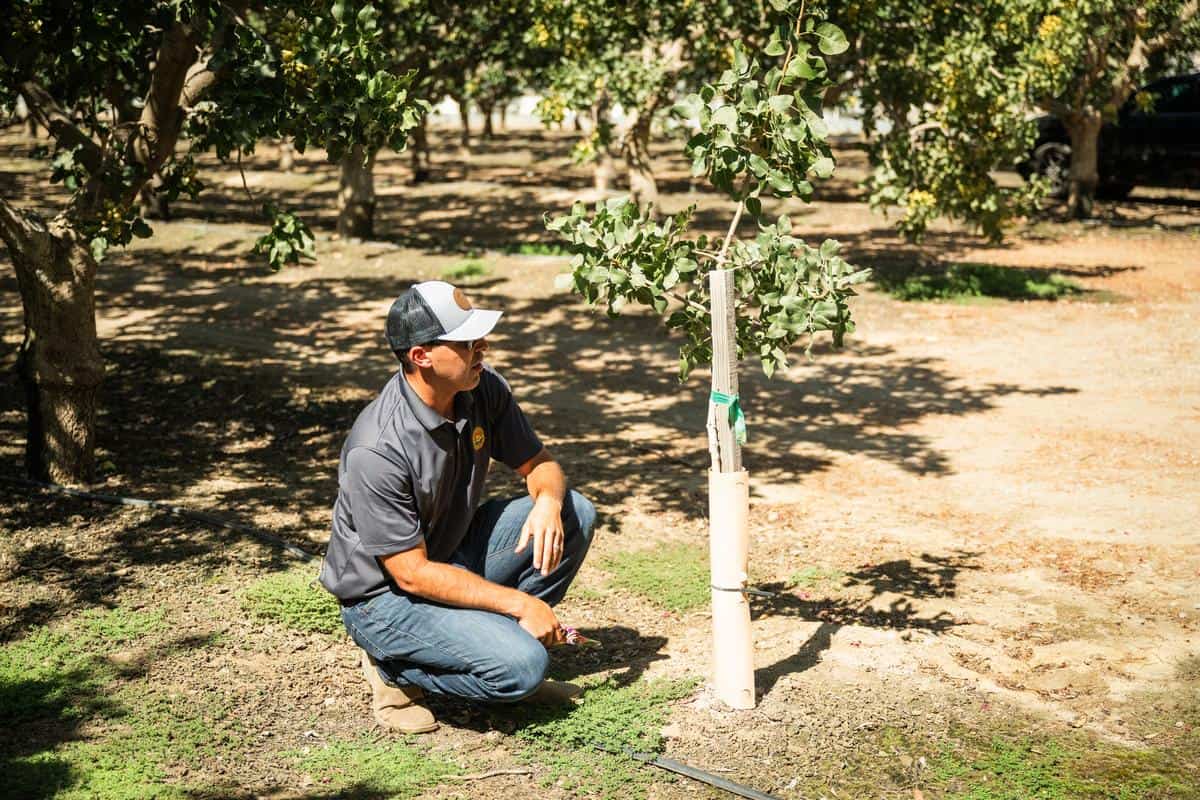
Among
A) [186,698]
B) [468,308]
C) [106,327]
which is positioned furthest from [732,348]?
[106,327]

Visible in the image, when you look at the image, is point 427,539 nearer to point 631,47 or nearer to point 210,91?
point 210,91

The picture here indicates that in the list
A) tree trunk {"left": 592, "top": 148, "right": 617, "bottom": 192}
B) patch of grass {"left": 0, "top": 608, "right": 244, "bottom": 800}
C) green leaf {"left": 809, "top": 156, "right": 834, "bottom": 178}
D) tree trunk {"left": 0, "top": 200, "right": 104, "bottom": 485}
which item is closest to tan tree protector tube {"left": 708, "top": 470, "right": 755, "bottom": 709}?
green leaf {"left": 809, "top": 156, "right": 834, "bottom": 178}

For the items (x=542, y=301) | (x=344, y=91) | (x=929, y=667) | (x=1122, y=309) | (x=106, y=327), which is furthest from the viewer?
(x=542, y=301)

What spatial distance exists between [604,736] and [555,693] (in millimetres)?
279

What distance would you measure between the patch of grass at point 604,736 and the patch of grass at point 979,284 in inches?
379

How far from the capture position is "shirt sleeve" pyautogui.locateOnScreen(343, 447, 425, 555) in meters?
3.80

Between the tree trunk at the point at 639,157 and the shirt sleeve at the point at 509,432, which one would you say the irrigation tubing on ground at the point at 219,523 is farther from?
the tree trunk at the point at 639,157

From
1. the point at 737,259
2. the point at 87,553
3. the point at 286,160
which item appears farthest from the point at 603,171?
the point at 737,259

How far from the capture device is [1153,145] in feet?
63.0

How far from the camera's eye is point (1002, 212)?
12703 millimetres

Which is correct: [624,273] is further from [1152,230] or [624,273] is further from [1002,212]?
[1152,230]

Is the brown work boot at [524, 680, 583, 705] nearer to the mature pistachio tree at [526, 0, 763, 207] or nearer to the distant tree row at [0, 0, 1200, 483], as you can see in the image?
the distant tree row at [0, 0, 1200, 483]

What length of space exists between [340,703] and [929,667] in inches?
86.6

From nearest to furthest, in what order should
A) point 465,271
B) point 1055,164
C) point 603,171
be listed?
point 465,271 < point 1055,164 < point 603,171
